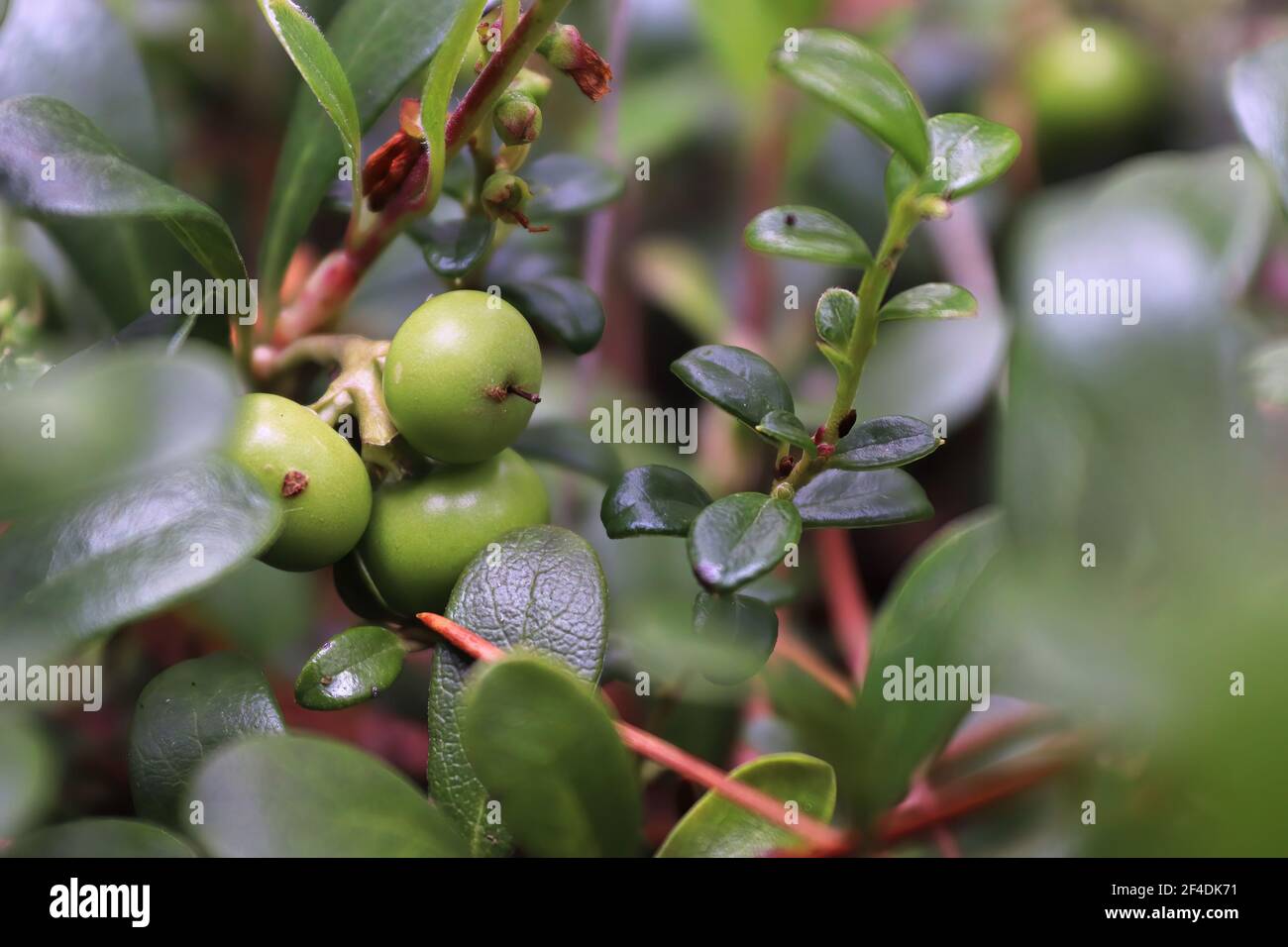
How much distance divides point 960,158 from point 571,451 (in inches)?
14.8

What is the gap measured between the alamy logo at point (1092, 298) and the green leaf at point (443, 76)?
39 cm

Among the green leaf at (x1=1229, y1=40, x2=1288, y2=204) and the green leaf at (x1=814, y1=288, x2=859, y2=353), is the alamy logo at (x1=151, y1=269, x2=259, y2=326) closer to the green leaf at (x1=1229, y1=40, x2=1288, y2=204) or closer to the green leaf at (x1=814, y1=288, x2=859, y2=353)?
the green leaf at (x1=814, y1=288, x2=859, y2=353)

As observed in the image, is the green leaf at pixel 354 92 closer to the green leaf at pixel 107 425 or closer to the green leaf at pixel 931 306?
the green leaf at pixel 107 425

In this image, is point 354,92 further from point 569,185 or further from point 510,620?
point 510,620

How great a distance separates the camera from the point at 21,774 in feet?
1.76

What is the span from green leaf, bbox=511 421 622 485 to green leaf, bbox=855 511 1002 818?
0.26 metres

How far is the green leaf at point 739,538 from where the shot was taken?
56 centimetres

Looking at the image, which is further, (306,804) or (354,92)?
(354,92)

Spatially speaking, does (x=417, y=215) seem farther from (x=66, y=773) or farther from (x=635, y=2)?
(x=635, y=2)

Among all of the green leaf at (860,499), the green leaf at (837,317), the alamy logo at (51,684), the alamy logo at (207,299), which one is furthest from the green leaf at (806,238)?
the alamy logo at (51,684)

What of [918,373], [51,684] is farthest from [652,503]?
[918,373]

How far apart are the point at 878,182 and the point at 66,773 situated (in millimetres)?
1208

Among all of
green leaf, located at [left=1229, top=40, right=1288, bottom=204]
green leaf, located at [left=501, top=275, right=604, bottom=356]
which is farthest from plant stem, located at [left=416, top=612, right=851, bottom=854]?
green leaf, located at [left=1229, top=40, right=1288, bottom=204]
